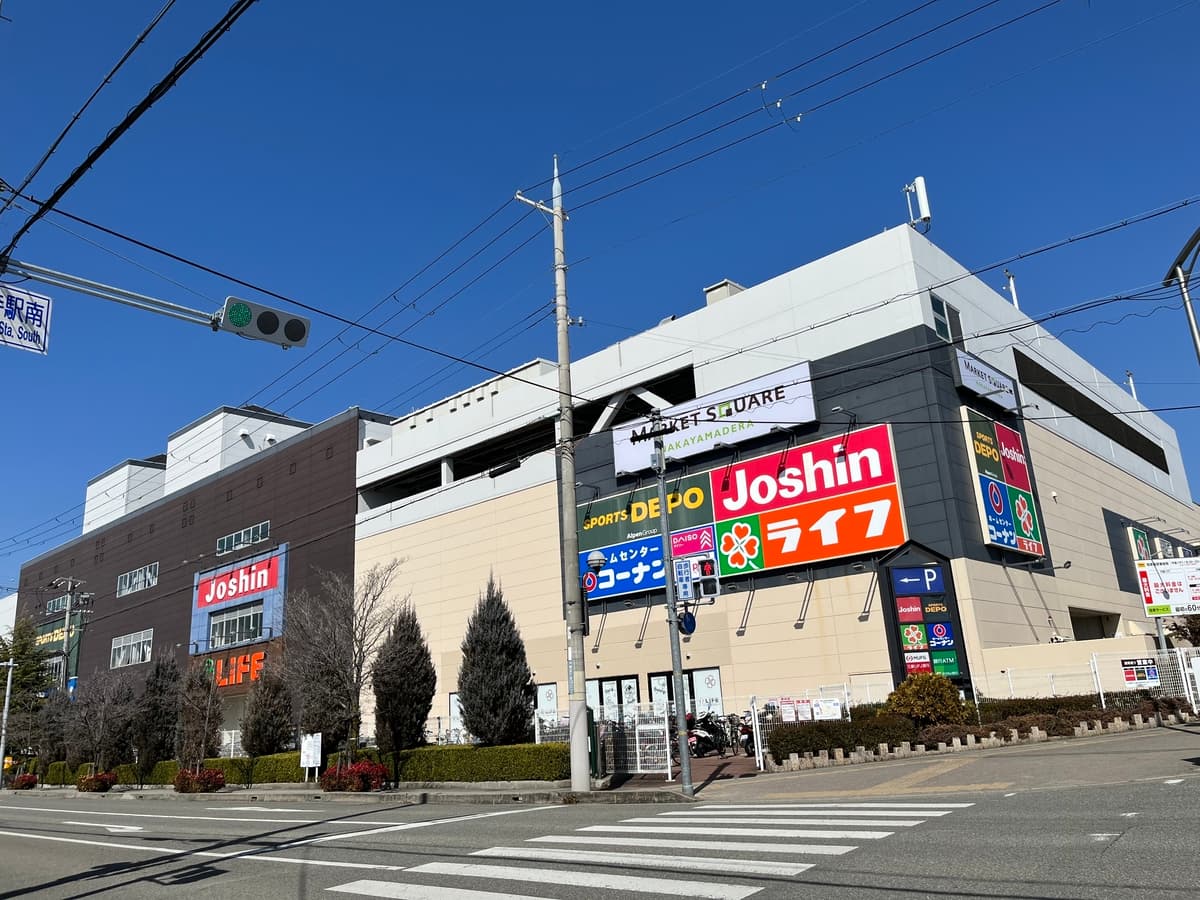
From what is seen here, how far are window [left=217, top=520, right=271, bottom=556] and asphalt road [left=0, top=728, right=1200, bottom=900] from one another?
120 ft

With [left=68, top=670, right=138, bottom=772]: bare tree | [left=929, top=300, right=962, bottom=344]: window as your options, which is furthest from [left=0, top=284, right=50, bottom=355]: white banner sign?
[left=68, top=670, right=138, bottom=772]: bare tree

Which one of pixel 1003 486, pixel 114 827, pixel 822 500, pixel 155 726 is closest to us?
pixel 114 827

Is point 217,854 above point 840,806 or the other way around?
the other way around

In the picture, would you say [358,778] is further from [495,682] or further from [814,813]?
[814,813]

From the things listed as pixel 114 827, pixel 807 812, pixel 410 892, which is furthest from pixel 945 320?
pixel 114 827


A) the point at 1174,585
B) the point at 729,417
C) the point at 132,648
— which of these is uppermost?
the point at 729,417

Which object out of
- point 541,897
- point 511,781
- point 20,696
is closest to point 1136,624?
point 511,781

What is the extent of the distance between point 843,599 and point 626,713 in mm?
8769

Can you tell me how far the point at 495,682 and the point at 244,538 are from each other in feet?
122

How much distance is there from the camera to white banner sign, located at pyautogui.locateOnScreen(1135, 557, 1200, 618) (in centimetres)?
2284

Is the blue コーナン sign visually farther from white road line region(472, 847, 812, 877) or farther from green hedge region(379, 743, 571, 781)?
white road line region(472, 847, 812, 877)

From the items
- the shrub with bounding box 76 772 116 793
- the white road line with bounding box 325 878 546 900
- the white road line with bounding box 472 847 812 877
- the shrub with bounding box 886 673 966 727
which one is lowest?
the shrub with bounding box 76 772 116 793

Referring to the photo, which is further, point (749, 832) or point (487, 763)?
point (487, 763)

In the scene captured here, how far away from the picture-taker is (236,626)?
2205 inches
